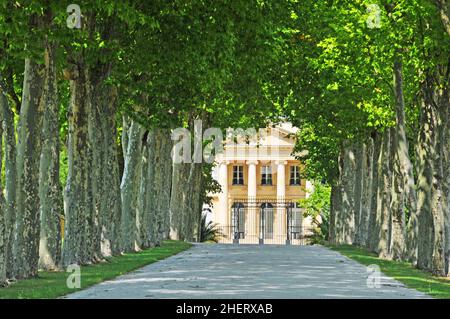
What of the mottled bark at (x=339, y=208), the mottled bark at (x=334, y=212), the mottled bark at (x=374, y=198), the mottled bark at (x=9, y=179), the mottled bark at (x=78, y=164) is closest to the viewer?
the mottled bark at (x=9, y=179)

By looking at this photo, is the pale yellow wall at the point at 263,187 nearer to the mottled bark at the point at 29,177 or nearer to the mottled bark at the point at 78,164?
the mottled bark at the point at 78,164

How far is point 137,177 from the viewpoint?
141ft

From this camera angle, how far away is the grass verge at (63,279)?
67.1 feet

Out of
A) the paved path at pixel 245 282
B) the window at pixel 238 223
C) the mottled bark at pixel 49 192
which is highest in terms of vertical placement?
the window at pixel 238 223

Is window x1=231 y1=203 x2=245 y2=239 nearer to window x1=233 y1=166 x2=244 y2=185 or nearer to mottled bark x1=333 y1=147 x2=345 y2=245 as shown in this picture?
window x1=233 y1=166 x2=244 y2=185

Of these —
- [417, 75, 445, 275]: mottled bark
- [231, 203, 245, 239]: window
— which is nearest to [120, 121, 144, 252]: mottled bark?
[417, 75, 445, 275]: mottled bark

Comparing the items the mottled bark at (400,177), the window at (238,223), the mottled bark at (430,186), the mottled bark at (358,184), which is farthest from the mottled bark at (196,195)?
the mottled bark at (430,186)

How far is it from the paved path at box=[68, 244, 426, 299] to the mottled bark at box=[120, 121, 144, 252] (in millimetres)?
7668

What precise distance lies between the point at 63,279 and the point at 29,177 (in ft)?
7.64

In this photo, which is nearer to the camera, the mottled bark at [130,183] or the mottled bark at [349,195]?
the mottled bark at [130,183]

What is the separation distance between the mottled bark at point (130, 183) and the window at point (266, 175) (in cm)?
8320

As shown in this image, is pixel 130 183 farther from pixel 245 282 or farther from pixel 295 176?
pixel 295 176
